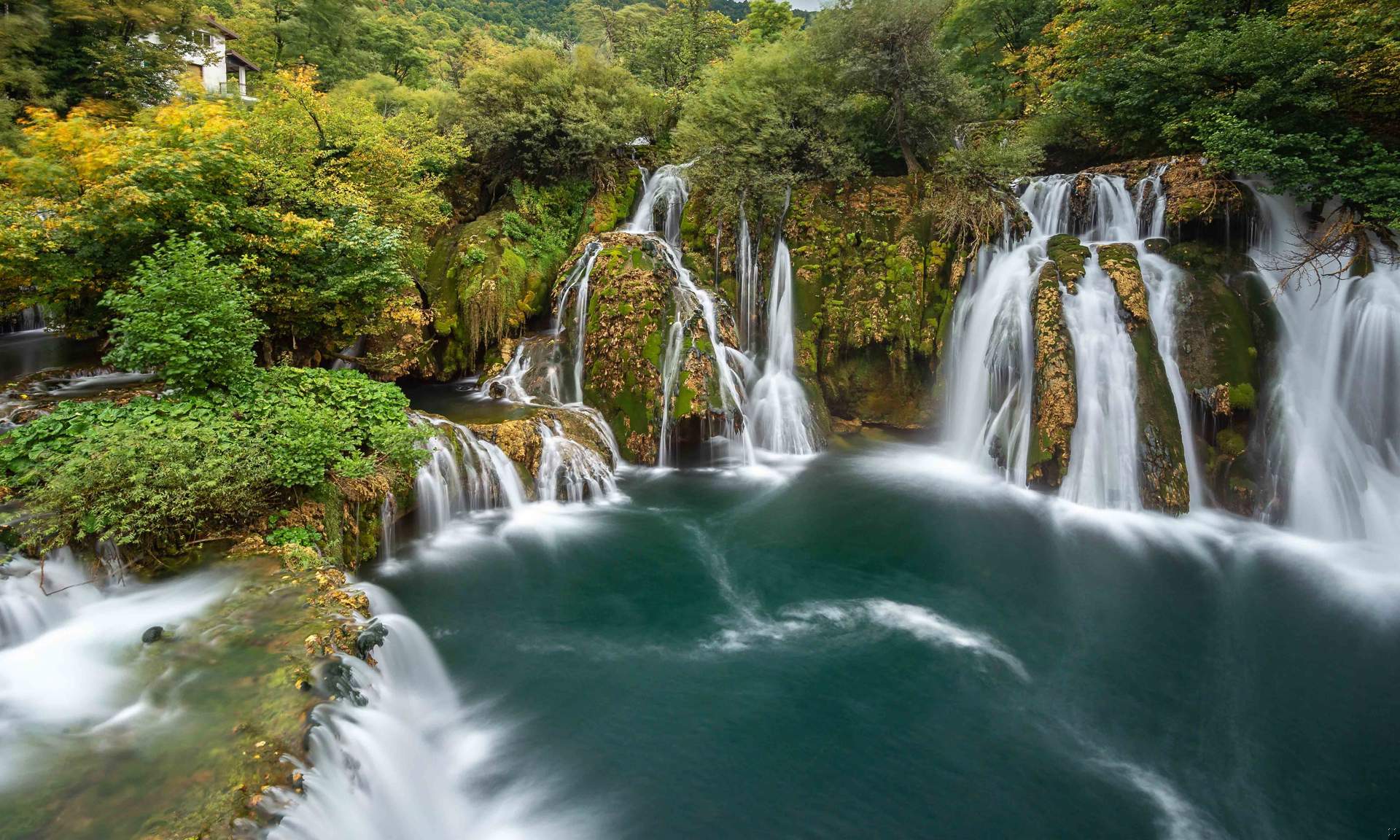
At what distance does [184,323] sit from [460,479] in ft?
13.5

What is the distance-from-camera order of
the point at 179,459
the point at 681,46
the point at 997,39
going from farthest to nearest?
1. the point at 681,46
2. the point at 997,39
3. the point at 179,459

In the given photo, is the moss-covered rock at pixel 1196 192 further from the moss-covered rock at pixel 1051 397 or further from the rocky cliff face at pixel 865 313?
the moss-covered rock at pixel 1051 397

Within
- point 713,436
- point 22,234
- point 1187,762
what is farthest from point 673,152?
point 1187,762

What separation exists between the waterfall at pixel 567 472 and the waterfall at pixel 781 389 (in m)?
3.82

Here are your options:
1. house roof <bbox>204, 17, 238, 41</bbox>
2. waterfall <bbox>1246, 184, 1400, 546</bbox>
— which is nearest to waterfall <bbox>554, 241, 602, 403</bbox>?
waterfall <bbox>1246, 184, 1400, 546</bbox>

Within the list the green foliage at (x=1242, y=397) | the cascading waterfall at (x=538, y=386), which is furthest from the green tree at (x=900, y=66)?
the cascading waterfall at (x=538, y=386)

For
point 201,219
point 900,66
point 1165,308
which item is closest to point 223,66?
point 201,219

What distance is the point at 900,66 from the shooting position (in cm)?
1436

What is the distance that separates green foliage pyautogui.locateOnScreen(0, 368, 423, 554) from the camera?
5801mm

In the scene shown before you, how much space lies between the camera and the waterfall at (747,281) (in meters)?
15.3

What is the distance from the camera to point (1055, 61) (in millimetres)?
18047

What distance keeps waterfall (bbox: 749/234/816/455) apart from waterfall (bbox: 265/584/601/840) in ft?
27.8

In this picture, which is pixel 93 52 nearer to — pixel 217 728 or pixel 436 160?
pixel 436 160

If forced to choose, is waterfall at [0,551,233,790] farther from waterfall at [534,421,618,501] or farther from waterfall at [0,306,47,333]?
waterfall at [0,306,47,333]
